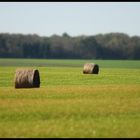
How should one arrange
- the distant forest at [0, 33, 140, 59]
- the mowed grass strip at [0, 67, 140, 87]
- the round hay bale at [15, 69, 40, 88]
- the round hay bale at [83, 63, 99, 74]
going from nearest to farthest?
the round hay bale at [15, 69, 40, 88]
the mowed grass strip at [0, 67, 140, 87]
the round hay bale at [83, 63, 99, 74]
the distant forest at [0, 33, 140, 59]

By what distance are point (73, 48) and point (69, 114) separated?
150922mm

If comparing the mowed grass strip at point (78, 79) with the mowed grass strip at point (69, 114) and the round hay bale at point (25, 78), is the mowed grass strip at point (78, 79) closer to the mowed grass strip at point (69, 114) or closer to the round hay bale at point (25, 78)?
the round hay bale at point (25, 78)

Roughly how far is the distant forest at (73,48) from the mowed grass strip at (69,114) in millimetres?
123946

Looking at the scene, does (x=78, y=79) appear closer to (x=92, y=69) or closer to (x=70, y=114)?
(x=92, y=69)

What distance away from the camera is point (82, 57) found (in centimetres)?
A: 16162

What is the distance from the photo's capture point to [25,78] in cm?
2447

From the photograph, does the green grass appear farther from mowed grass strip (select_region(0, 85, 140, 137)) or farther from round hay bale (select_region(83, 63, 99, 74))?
round hay bale (select_region(83, 63, 99, 74))

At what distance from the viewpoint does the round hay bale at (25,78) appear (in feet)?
79.4

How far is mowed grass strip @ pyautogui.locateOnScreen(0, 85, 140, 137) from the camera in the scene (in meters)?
11.9

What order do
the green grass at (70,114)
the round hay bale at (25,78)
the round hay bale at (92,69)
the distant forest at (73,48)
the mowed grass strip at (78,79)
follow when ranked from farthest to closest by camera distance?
1. the distant forest at (73,48)
2. the round hay bale at (92,69)
3. the mowed grass strip at (78,79)
4. the round hay bale at (25,78)
5. the green grass at (70,114)

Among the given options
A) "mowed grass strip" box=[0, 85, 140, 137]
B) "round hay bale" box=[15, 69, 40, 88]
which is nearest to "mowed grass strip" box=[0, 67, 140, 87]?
"round hay bale" box=[15, 69, 40, 88]

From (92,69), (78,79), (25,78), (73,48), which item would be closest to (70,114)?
(25,78)

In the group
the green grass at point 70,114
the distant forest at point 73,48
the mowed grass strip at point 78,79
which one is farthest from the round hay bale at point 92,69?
the distant forest at point 73,48

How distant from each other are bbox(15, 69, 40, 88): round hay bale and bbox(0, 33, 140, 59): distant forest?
120 meters
